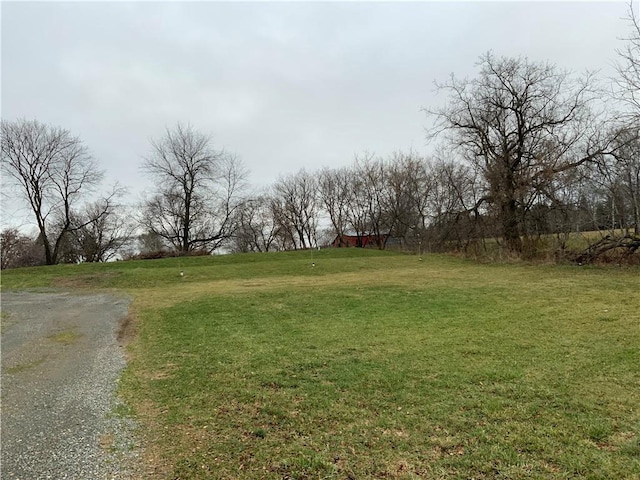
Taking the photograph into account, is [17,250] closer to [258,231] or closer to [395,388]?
[258,231]

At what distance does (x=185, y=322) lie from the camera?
8.07m

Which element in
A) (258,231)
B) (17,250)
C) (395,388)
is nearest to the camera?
(395,388)

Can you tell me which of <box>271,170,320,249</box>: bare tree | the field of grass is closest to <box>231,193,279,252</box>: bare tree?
<box>271,170,320,249</box>: bare tree

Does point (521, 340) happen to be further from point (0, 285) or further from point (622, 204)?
point (0, 285)

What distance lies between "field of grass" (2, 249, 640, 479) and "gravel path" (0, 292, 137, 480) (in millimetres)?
286

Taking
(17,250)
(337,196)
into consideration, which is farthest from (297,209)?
(17,250)

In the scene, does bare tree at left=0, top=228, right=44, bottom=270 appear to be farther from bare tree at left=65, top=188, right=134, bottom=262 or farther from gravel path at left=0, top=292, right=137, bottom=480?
gravel path at left=0, top=292, right=137, bottom=480

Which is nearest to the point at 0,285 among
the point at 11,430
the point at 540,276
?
the point at 11,430

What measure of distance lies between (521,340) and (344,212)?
3785 centimetres

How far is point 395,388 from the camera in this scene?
13.1 feet

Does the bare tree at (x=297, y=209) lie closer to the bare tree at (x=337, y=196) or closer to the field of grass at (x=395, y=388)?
the bare tree at (x=337, y=196)

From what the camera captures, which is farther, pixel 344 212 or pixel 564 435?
pixel 344 212

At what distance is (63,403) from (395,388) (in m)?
3.44

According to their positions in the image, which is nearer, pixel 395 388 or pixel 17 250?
pixel 395 388
